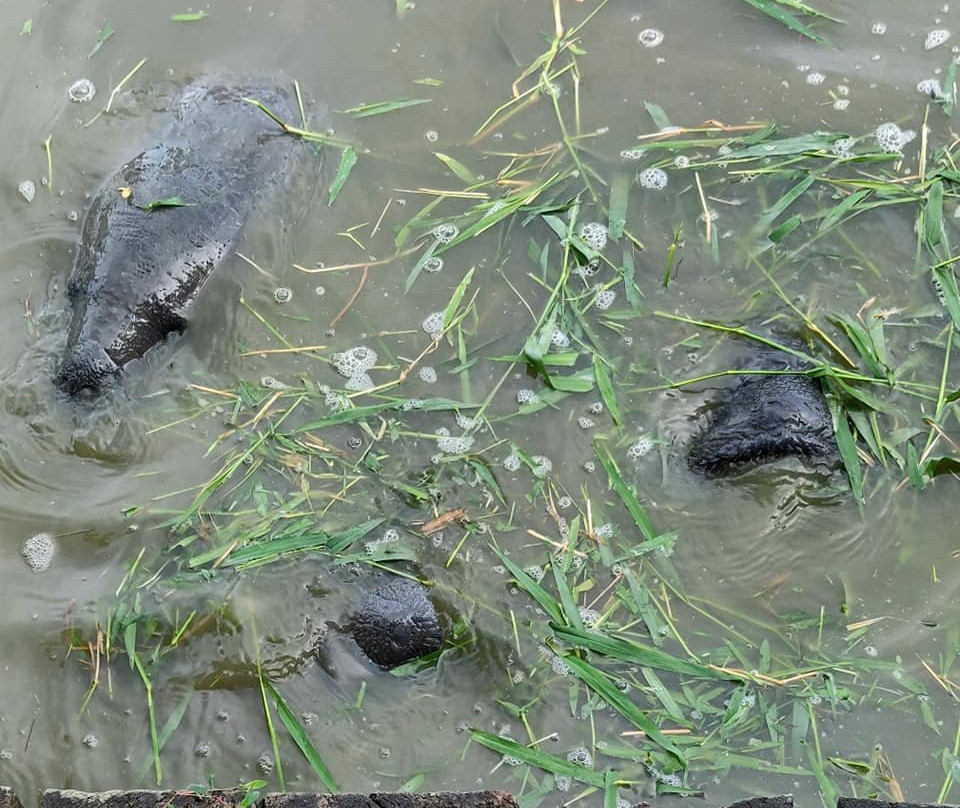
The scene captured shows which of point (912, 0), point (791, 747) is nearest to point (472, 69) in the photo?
point (912, 0)

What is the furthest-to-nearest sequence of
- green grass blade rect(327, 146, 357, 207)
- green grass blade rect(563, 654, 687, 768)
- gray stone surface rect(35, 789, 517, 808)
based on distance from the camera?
green grass blade rect(327, 146, 357, 207) → green grass blade rect(563, 654, 687, 768) → gray stone surface rect(35, 789, 517, 808)

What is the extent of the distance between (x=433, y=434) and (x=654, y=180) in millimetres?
1414

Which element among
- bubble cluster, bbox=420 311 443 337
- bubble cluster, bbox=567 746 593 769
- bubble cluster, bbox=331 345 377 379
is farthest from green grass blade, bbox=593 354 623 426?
bubble cluster, bbox=567 746 593 769

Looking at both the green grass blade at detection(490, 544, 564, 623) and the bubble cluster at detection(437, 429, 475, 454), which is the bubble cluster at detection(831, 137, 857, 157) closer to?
the bubble cluster at detection(437, 429, 475, 454)

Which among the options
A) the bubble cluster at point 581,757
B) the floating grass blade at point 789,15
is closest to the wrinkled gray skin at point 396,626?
the bubble cluster at point 581,757

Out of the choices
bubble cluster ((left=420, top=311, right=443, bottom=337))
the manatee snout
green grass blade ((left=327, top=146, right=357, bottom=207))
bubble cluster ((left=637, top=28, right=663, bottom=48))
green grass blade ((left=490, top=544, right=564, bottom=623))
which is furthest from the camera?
bubble cluster ((left=637, top=28, right=663, bottom=48))

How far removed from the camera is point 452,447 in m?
3.62

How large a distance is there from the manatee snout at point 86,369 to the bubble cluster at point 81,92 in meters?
1.24

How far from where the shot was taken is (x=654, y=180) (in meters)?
3.81

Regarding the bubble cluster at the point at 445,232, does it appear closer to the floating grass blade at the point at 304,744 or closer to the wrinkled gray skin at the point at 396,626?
the wrinkled gray skin at the point at 396,626

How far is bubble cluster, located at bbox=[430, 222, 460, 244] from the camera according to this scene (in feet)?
12.4

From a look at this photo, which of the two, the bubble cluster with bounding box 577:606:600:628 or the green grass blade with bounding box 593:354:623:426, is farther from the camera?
the green grass blade with bounding box 593:354:623:426

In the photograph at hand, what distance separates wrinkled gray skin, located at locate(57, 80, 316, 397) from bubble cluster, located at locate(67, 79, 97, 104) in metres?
0.43

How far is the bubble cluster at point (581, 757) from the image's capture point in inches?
131
